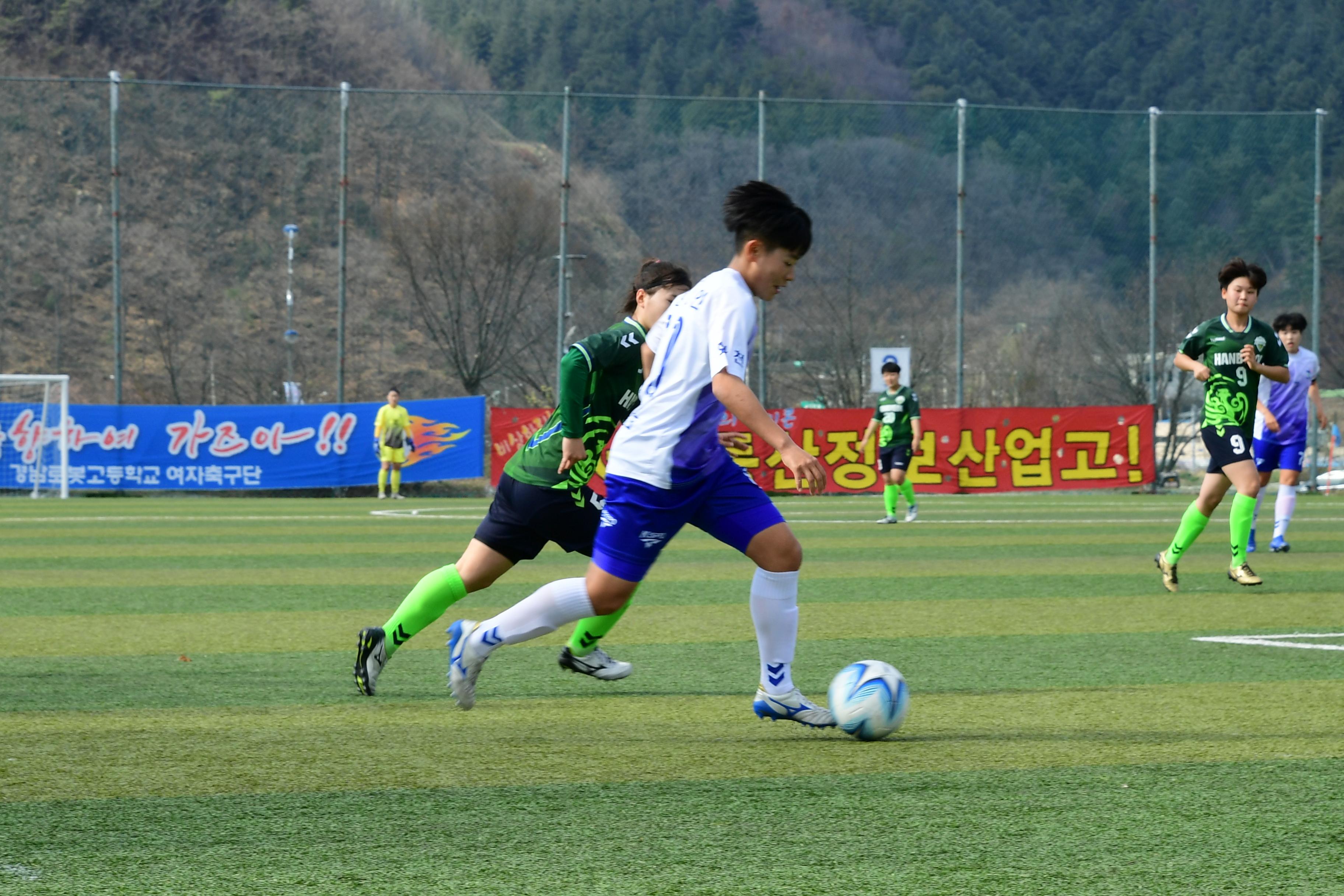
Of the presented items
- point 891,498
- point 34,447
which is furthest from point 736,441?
point 34,447

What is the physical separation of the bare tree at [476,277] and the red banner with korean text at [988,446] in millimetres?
15157

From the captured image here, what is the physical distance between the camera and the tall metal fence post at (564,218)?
91.4 feet

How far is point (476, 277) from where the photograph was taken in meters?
42.6

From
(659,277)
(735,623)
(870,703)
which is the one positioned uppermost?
(659,277)

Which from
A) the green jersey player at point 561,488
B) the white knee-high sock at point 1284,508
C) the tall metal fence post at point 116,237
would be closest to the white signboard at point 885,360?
the white knee-high sock at point 1284,508

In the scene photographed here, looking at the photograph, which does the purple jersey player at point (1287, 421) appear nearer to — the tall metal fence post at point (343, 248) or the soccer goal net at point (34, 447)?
Result: the tall metal fence post at point (343, 248)

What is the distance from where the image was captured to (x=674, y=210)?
36156 mm

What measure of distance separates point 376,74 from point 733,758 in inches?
2905

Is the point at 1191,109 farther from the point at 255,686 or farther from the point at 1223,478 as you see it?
the point at 255,686

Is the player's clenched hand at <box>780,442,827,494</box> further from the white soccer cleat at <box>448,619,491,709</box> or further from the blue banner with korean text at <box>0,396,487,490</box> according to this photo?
the blue banner with korean text at <box>0,396,487,490</box>

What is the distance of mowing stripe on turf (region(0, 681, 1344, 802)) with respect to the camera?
446 cm

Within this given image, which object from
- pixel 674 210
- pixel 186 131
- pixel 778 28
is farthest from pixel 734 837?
pixel 778 28

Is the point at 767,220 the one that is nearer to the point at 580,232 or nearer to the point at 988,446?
the point at 988,446

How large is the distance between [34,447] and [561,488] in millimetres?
22747
